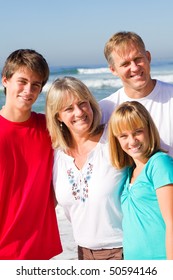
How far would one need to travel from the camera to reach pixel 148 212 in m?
2.50

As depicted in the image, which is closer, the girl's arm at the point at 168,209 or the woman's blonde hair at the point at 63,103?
the girl's arm at the point at 168,209

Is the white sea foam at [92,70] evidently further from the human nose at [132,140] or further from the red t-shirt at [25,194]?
the human nose at [132,140]

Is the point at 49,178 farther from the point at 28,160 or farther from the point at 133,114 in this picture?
the point at 133,114

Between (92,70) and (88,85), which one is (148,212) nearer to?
(88,85)

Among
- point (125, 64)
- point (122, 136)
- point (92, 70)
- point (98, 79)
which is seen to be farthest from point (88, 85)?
point (122, 136)

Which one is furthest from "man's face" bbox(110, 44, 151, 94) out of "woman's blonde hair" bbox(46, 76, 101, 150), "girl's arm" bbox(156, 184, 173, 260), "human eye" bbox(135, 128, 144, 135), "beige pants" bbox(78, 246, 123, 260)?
"beige pants" bbox(78, 246, 123, 260)

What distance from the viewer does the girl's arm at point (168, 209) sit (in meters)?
2.36

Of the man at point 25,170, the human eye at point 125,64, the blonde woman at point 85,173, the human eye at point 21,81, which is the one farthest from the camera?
the human eye at point 125,64

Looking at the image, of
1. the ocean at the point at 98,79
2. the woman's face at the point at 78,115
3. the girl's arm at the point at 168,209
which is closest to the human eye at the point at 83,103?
the woman's face at the point at 78,115

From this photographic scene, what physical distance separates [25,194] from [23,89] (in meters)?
0.66

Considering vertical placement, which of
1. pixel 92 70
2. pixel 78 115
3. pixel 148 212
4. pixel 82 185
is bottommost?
pixel 148 212

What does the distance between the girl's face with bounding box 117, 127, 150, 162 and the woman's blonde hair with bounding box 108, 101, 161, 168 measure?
19 mm

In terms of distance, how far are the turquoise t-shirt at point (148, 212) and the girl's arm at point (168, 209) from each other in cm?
4
